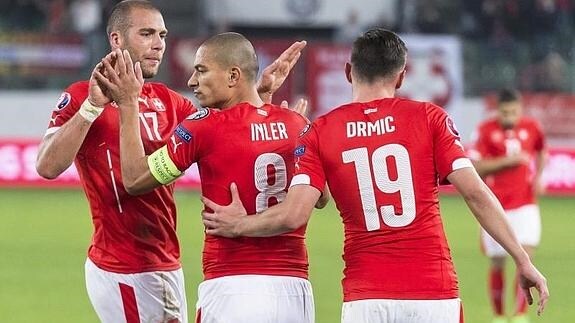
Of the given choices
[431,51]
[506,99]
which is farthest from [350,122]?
[431,51]

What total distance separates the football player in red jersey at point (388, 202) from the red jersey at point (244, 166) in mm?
114

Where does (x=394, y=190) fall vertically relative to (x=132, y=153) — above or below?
below

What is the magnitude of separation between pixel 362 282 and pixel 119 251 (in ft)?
4.68

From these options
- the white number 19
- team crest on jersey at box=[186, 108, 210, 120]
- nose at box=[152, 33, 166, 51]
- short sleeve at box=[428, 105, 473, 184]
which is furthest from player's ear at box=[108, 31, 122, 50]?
short sleeve at box=[428, 105, 473, 184]

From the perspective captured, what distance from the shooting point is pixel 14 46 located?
25.3 meters

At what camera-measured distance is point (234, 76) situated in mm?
5988

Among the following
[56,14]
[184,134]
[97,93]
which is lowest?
[184,134]

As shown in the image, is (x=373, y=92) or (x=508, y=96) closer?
(x=373, y=92)

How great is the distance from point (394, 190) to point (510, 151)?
7084mm

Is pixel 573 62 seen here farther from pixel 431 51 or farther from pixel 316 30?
pixel 316 30

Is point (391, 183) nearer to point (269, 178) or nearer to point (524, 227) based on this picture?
point (269, 178)

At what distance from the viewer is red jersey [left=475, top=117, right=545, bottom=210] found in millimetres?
12531

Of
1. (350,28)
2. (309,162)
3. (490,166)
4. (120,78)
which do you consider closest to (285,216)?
(309,162)

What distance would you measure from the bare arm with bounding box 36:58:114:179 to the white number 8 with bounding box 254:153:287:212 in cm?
84
